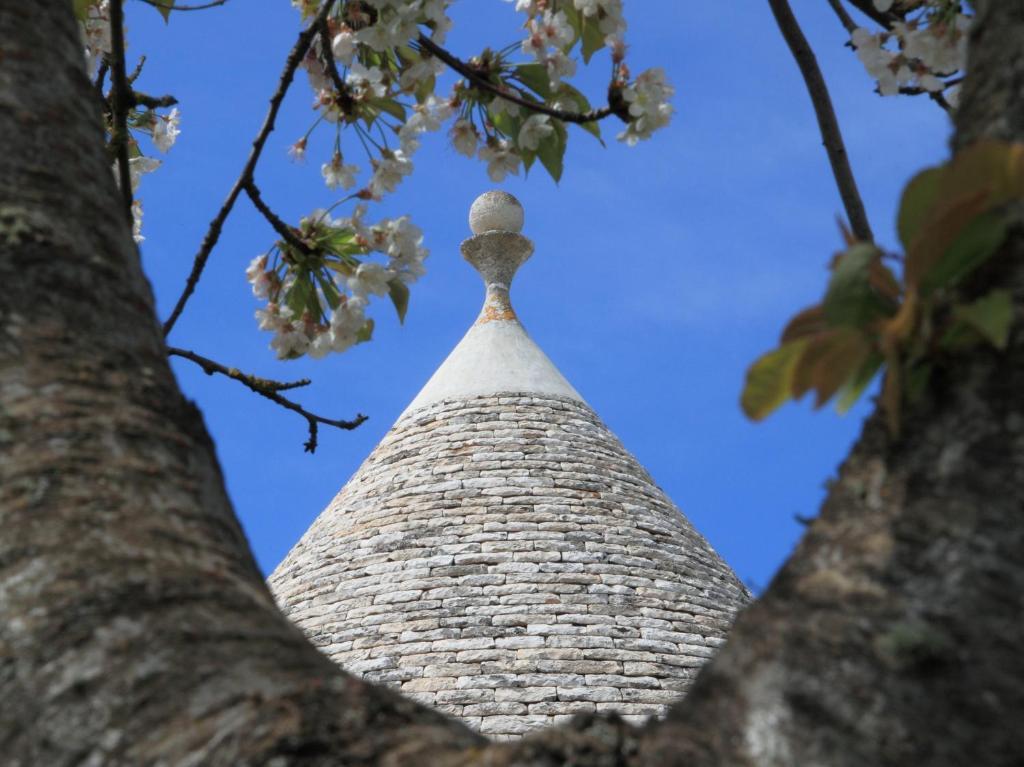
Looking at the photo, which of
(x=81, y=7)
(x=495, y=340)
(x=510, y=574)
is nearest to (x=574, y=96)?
(x=81, y=7)

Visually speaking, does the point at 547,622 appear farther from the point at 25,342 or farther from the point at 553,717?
the point at 25,342

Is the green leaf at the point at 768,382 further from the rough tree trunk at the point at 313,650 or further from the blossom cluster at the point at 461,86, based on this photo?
the blossom cluster at the point at 461,86

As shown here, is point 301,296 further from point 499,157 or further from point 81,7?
point 81,7

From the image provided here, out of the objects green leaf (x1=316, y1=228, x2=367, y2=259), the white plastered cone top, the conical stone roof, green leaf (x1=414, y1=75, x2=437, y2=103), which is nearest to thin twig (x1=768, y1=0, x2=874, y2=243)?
green leaf (x1=414, y1=75, x2=437, y2=103)

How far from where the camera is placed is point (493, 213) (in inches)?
556

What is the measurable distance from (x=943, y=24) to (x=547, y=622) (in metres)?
7.58

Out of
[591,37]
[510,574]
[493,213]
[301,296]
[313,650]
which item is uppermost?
[493,213]

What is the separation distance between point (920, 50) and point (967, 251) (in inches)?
75.0

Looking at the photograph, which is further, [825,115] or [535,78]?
[535,78]

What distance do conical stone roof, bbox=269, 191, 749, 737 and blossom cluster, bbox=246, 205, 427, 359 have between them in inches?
→ 248

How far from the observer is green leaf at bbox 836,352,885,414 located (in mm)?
1563

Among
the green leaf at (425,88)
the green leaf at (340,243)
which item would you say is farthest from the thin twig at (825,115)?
the green leaf at (340,243)

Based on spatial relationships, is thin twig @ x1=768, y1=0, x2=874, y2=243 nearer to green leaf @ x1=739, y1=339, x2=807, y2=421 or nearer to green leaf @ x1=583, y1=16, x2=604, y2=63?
green leaf @ x1=583, y1=16, x2=604, y2=63

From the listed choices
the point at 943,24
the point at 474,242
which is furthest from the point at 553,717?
the point at 943,24
